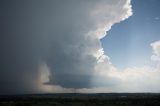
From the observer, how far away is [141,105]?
271 ft

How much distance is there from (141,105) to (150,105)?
129 inches

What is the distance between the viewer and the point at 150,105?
8106 centimetres

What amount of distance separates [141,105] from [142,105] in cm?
67

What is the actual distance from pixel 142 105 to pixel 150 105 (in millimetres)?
3110

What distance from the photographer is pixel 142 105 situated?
272 ft
